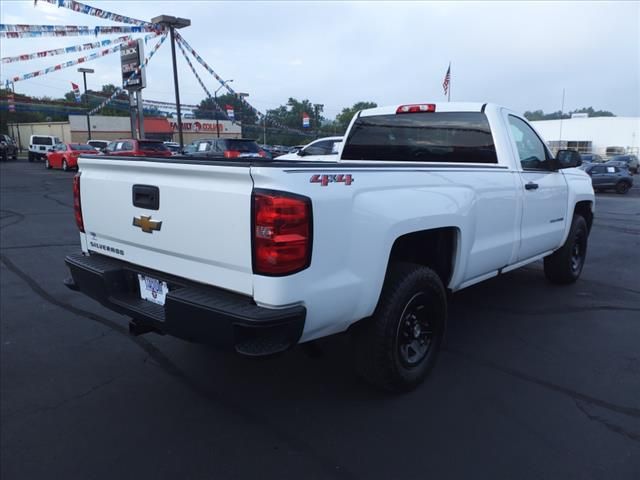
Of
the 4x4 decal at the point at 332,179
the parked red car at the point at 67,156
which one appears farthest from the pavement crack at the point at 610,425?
the parked red car at the point at 67,156

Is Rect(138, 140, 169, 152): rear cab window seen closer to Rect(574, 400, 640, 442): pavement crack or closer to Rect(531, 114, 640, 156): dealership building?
Rect(574, 400, 640, 442): pavement crack

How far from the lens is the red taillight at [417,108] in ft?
14.8

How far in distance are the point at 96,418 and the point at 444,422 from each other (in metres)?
2.09

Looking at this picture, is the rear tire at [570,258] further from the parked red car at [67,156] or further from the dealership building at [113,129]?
the dealership building at [113,129]

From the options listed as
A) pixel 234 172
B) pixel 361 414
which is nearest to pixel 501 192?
pixel 361 414

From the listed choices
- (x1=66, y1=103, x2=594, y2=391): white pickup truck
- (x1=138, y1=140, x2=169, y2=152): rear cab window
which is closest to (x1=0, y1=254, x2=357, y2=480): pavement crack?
(x1=66, y1=103, x2=594, y2=391): white pickup truck

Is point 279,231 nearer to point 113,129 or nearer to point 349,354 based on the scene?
point 349,354

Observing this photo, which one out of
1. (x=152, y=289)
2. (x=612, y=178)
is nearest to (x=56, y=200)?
(x=152, y=289)

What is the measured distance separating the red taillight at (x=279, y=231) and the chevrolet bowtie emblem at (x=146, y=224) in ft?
2.54

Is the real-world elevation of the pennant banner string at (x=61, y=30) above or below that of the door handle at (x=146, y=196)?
above

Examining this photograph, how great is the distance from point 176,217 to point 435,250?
1855 millimetres

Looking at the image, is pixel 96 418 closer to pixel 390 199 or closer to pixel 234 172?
pixel 234 172

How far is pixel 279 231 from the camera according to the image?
2.24 meters

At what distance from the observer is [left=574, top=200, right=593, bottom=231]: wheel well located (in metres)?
5.74
